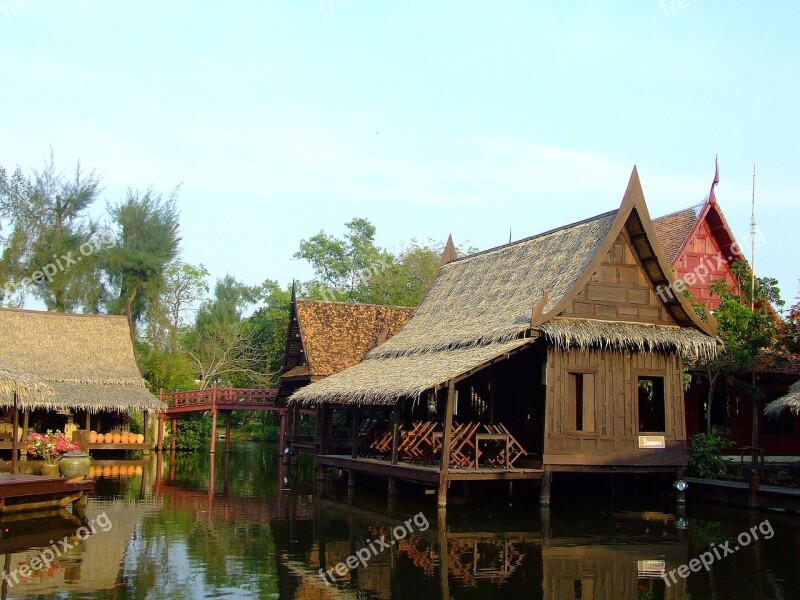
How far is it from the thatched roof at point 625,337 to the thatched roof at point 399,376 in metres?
0.72

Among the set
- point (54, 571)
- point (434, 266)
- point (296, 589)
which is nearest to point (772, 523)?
point (296, 589)

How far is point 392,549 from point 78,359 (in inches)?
979

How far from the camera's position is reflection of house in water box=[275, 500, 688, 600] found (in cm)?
1109

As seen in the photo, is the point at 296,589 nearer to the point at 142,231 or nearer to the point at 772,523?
the point at 772,523

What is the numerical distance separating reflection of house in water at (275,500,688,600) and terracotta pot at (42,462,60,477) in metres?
5.07

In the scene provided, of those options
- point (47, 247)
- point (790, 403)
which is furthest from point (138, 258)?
point (790, 403)

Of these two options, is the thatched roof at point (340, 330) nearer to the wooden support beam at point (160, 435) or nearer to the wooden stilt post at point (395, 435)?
the wooden stilt post at point (395, 435)

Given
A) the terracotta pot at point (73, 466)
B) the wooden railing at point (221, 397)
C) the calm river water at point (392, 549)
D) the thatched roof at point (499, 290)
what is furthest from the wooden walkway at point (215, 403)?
the terracotta pot at point (73, 466)

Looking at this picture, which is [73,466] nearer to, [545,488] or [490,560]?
[490,560]

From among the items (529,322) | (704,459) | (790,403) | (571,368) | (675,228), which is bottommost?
(704,459)

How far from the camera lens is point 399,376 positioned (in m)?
20.4

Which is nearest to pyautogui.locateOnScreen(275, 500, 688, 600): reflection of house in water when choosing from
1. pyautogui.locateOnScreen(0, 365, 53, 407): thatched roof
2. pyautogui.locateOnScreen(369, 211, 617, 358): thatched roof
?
pyautogui.locateOnScreen(369, 211, 617, 358): thatched roof

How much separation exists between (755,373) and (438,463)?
9624 millimetres

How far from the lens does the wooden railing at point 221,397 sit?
117 ft
